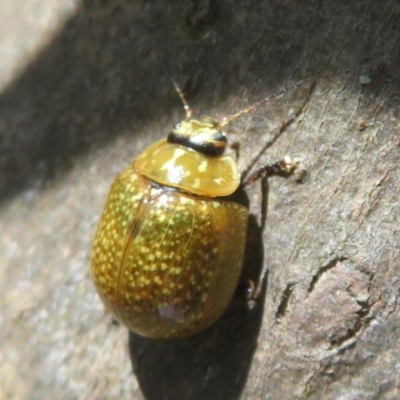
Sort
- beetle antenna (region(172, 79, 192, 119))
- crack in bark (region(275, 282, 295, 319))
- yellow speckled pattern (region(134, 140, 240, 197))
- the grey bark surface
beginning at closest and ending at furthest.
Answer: the grey bark surface → crack in bark (region(275, 282, 295, 319)) → yellow speckled pattern (region(134, 140, 240, 197)) → beetle antenna (region(172, 79, 192, 119))

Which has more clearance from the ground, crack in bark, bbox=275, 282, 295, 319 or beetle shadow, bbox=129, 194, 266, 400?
crack in bark, bbox=275, 282, 295, 319

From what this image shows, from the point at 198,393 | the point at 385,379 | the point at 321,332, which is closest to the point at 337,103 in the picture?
the point at 321,332

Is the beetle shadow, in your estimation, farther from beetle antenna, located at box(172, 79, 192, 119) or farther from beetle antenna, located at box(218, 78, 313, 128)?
beetle antenna, located at box(172, 79, 192, 119)

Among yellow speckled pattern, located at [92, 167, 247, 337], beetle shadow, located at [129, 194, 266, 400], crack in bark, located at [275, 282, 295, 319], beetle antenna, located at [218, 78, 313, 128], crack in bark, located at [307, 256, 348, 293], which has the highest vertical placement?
beetle antenna, located at [218, 78, 313, 128]

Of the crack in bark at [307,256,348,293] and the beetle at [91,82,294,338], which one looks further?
the beetle at [91,82,294,338]

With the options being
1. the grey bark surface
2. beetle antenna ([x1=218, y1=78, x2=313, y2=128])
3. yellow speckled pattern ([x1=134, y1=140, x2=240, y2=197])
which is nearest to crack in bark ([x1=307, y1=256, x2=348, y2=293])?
the grey bark surface

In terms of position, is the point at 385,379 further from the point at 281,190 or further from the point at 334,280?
the point at 281,190

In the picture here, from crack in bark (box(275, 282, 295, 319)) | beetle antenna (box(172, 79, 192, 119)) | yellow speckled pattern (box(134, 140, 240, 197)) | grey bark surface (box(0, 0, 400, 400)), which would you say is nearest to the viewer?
grey bark surface (box(0, 0, 400, 400))
